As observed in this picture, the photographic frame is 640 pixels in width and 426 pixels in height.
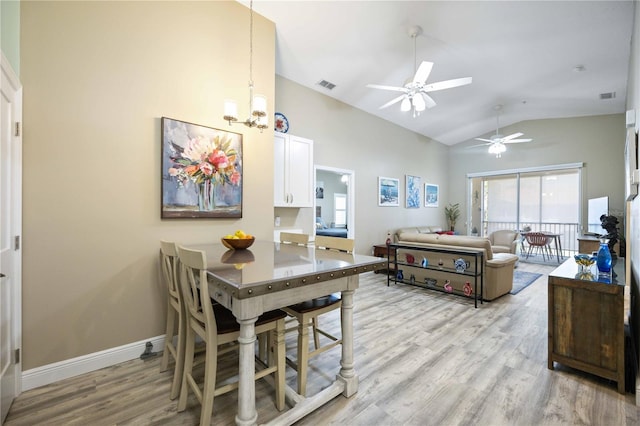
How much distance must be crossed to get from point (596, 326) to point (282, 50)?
433 centimetres

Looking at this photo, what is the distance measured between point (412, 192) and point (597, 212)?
3.53 meters

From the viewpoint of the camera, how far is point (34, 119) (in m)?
2.01

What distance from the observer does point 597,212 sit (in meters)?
5.53

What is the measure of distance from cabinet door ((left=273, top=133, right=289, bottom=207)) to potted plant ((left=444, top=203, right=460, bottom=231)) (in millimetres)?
6337

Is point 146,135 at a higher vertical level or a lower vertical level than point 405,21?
lower

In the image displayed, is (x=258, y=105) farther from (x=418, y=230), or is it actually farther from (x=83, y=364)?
(x=418, y=230)

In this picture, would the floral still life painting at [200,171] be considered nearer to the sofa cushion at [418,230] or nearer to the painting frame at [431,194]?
the sofa cushion at [418,230]

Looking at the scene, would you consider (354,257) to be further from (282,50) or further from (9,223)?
(282,50)

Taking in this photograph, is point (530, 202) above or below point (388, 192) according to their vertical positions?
below

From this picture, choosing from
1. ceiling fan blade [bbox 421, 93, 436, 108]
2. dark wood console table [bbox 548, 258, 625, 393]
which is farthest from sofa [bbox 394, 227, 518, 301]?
ceiling fan blade [bbox 421, 93, 436, 108]

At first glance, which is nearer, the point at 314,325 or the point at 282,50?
the point at 314,325

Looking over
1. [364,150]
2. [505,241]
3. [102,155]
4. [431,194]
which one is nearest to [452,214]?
[431,194]

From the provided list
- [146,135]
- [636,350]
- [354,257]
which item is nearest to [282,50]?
[146,135]

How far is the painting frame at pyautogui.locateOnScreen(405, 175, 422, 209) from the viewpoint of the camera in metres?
7.11
